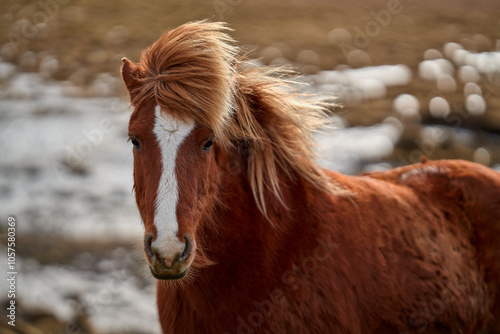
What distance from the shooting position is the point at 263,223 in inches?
100

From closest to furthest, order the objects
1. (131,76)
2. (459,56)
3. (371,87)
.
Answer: (131,76)
(371,87)
(459,56)

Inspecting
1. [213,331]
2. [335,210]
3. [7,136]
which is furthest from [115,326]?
[7,136]

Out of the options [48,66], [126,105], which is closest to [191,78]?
[126,105]

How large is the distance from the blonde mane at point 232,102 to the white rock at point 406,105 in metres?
4.97

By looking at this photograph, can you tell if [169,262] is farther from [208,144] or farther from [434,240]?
[434,240]

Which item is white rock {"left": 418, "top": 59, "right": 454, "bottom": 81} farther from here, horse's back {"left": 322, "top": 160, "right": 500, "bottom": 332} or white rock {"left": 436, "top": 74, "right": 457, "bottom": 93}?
horse's back {"left": 322, "top": 160, "right": 500, "bottom": 332}

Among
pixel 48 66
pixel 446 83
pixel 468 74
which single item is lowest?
pixel 446 83

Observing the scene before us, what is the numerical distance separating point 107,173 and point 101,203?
59 centimetres

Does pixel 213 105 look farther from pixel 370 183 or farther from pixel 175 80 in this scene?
pixel 370 183

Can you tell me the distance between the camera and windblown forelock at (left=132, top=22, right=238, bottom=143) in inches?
87.9

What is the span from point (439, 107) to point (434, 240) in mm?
5154

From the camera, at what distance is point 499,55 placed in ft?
29.6

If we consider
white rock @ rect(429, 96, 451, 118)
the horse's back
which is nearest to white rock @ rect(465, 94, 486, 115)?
white rock @ rect(429, 96, 451, 118)

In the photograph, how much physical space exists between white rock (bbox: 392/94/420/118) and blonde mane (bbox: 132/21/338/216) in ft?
16.3
